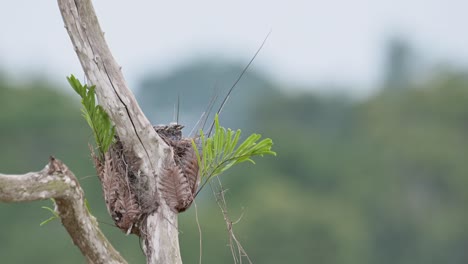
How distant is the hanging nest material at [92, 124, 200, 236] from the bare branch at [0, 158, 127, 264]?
264mm

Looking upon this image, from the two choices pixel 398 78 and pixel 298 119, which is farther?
pixel 398 78

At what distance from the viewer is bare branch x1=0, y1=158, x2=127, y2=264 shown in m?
4.59

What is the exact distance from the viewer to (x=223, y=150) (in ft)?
17.6

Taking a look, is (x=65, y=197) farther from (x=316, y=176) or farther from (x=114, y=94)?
(x=316, y=176)

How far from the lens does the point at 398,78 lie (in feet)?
335

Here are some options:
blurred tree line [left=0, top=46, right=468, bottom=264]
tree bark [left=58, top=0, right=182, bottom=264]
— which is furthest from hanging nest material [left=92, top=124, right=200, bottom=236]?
blurred tree line [left=0, top=46, right=468, bottom=264]

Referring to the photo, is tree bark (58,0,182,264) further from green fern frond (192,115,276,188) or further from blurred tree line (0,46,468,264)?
blurred tree line (0,46,468,264)

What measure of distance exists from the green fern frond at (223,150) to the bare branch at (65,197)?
59 cm

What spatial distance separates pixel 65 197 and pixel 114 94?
56 centimetres

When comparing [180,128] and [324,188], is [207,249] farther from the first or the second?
[180,128]

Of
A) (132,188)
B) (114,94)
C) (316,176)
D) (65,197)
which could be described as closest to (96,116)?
(114,94)

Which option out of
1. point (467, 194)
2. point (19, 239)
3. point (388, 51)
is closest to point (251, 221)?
point (19, 239)

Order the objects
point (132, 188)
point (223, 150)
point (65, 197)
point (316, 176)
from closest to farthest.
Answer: point (65, 197) < point (132, 188) < point (223, 150) < point (316, 176)

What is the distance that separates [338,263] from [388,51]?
6013cm
